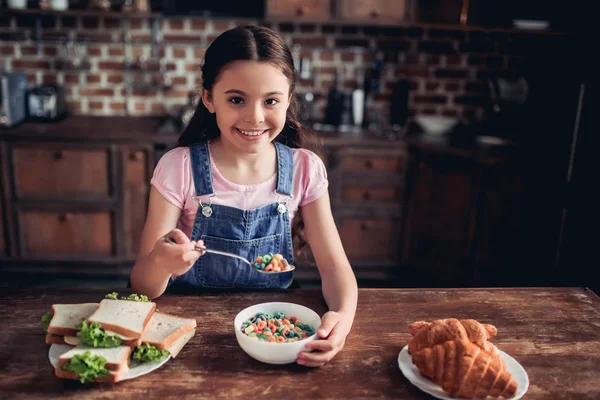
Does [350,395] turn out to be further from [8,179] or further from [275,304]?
[8,179]

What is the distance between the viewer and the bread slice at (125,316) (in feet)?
3.57

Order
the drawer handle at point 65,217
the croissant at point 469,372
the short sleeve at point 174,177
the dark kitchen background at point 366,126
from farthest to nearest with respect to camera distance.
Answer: the drawer handle at point 65,217
the dark kitchen background at point 366,126
the short sleeve at point 174,177
the croissant at point 469,372

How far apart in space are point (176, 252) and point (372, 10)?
8.21 ft

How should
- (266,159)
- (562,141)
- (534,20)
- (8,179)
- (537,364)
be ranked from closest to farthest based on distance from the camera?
1. (537,364)
2. (266,159)
3. (562,141)
4. (8,179)
5. (534,20)

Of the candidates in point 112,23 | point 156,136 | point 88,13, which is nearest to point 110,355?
point 156,136

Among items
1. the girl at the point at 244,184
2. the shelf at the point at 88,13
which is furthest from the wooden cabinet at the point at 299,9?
the girl at the point at 244,184

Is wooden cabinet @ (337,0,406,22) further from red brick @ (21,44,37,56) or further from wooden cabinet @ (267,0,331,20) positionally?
red brick @ (21,44,37,56)

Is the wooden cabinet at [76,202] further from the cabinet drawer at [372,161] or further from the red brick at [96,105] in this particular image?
the cabinet drawer at [372,161]

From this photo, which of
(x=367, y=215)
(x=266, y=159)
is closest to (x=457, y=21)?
(x=367, y=215)

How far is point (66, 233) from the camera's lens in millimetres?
3236

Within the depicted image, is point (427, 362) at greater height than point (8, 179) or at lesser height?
greater

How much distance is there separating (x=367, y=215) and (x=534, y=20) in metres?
1.47

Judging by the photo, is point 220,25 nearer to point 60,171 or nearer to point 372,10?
point 372,10

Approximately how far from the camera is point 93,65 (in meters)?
3.56
